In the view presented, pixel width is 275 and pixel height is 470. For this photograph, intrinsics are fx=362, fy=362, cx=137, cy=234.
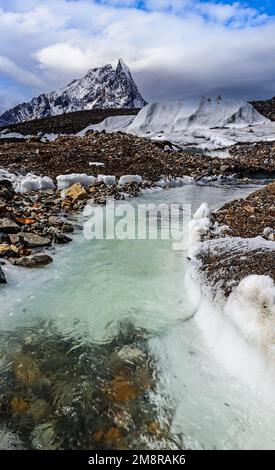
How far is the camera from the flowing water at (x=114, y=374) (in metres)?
3.28

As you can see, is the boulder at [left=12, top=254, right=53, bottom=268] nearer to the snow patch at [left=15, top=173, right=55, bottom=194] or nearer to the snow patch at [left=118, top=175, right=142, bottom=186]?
the snow patch at [left=15, top=173, right=55, bottom=194]

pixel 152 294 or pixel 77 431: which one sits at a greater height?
pixel 152 294

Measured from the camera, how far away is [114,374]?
3.98m

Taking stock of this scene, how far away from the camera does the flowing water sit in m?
3.28

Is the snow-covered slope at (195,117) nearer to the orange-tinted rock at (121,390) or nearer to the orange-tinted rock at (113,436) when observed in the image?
the orange-tinted rock at (121,390)

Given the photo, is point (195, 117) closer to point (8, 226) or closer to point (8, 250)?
point (8, 226)

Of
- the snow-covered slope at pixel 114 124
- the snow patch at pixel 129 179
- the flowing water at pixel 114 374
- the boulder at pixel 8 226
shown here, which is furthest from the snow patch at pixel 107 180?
the snow-covered slope at pixel 114 124

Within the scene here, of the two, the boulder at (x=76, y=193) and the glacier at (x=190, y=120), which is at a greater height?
the glacier at (x=190, y=120)

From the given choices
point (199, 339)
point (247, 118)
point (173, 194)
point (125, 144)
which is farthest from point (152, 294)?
point (247, 118)

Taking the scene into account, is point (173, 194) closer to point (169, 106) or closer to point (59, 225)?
point (59, 225)

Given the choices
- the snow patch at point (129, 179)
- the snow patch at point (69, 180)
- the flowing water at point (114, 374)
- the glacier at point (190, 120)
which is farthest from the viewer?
the glacier at point (190, 120)

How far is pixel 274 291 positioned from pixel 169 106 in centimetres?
5766

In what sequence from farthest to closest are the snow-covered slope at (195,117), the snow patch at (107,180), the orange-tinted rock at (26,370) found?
the snow-covered slope at (195,117), the snow patch at (107,180), the orange-tinted rock at (26,370)

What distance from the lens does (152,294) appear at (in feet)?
19.4
